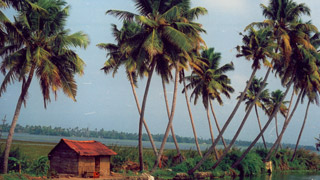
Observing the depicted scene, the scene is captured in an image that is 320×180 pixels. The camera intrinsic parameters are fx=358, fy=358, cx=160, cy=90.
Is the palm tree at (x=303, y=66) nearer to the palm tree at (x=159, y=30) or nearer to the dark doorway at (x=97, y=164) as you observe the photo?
the palm tree at (x=159, y=30)

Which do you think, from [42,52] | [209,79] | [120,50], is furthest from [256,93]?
[42,52]

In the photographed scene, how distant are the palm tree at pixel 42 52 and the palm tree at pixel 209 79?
1331 centimetres

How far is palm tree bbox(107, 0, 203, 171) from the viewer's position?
73.9 ft

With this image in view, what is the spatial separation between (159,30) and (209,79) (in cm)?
1051

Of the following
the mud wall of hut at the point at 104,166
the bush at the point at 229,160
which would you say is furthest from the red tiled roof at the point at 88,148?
the bush at the point at 229,160

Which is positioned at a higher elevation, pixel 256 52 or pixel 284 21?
pixel 284 21

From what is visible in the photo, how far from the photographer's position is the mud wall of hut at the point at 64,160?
22.3 meters

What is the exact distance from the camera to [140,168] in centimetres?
2564

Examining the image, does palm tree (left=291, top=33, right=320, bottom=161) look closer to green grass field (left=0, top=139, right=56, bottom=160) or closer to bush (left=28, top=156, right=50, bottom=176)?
bush (left=28, top=156, right=50, bottom=176)

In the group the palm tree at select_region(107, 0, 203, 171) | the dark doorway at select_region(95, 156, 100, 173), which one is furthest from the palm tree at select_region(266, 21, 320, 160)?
the dark doorway at select_region(95, 156, 100, 173)

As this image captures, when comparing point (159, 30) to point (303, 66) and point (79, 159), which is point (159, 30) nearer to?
point (79, 159)

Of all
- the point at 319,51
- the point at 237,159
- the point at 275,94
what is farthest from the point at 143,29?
the point at 275,94

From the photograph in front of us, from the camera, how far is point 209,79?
32.9m

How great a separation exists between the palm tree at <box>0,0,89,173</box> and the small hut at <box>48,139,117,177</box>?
3.33 metres
